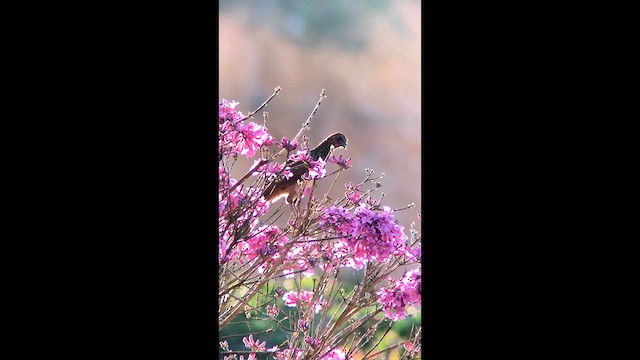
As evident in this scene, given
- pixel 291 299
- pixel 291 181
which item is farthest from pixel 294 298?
pixel 291 181

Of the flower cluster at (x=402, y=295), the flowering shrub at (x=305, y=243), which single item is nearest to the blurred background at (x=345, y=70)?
the flowering shrub at (x=305, y=243)

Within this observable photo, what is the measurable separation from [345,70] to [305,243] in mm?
416

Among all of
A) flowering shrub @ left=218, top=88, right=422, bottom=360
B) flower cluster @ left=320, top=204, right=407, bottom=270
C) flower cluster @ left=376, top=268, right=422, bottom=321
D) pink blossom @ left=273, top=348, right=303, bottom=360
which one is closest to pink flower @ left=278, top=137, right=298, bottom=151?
flowering shrub @ left=218, top=88, right=422, bottom=360

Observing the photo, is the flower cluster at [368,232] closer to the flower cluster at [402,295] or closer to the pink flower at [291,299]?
the flower cluster at [402,295]

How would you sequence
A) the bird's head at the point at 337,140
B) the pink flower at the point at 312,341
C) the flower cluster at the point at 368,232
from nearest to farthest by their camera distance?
the flower cluster at the point at 368,232 < the pink flower at the point at 312,341 < the bird's head at the point at 337,140

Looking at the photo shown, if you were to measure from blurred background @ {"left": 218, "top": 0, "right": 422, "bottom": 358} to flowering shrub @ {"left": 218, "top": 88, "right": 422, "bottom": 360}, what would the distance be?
145 mm

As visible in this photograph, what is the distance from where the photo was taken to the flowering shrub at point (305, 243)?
112cm

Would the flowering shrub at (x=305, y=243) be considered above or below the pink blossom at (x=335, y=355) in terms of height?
above

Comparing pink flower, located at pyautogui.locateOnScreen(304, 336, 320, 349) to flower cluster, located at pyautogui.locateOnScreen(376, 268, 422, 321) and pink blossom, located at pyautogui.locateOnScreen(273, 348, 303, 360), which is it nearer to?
pink blossom, located at pyautogui.locateOnScreen(273, 348, 303, 360)
